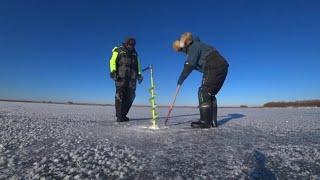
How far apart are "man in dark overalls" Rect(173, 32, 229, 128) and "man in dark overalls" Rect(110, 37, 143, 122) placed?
6.52 ft

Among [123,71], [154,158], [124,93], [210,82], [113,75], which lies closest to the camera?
[154,158]

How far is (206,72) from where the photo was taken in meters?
6.17

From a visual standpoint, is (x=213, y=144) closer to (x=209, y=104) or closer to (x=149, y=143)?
(x=149, y=143)

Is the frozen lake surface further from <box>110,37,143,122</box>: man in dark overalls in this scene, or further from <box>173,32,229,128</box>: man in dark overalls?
<box>110,37,143,122</box>: man in dark overalls

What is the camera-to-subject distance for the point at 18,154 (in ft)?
10.1

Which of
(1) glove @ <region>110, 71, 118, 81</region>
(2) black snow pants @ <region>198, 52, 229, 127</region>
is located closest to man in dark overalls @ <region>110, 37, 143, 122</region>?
(1) glove @ <region>110, 71, 118, 81</region>

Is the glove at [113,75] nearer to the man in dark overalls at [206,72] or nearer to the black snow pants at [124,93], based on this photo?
the black snow pants at [124,93]

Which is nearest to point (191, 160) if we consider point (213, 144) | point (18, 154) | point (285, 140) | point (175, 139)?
point (213, 144)

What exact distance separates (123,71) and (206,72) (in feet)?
7.98

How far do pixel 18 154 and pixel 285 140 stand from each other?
11.9ft

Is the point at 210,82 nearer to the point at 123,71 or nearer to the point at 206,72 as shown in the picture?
the point at 206,72

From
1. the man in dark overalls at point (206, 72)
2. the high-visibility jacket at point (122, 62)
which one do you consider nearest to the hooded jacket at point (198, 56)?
the man in dark overalls at point (206, 72)

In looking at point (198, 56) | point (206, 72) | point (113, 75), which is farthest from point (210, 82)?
point (113, 75)

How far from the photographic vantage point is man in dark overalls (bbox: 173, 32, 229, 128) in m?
6.04
